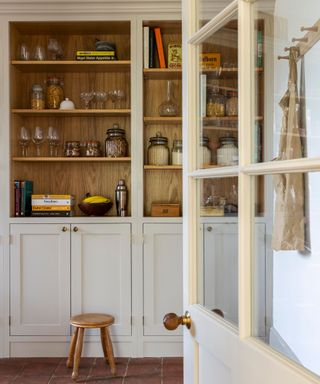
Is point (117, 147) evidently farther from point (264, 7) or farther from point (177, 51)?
point (264, 7)

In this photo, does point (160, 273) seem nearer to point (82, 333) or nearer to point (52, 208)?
point (82, 333)

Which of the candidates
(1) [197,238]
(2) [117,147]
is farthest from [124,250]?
(1) [197,238]

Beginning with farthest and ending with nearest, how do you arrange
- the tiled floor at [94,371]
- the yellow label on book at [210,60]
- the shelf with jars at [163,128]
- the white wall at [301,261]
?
the shelf with jars at [163,128]
the tiled floor at [94,371]
the yellow label on book at [210,60]
the white wall at [301,261]

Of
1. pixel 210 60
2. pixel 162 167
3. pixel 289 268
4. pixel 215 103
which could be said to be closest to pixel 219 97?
pixel 215 103

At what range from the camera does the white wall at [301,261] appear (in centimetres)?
95

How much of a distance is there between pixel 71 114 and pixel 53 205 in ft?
2.28

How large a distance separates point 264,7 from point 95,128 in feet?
8.85

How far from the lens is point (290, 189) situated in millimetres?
1016

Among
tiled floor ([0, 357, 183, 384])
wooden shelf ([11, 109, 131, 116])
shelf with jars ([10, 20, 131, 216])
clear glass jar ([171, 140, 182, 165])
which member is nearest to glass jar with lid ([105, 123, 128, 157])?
shelf with jars ([10, 20, 131, 216])

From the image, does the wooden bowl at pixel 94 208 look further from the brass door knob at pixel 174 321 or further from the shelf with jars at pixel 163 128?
the brass door knob at pixel 174 321

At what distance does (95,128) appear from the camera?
12.2ft

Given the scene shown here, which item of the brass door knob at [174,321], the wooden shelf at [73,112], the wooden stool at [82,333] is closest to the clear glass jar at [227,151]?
the brass door knob at [174,321]

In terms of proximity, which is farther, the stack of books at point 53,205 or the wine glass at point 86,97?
the wine glass at point 86,97

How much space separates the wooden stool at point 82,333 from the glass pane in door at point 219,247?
1.79 metres
